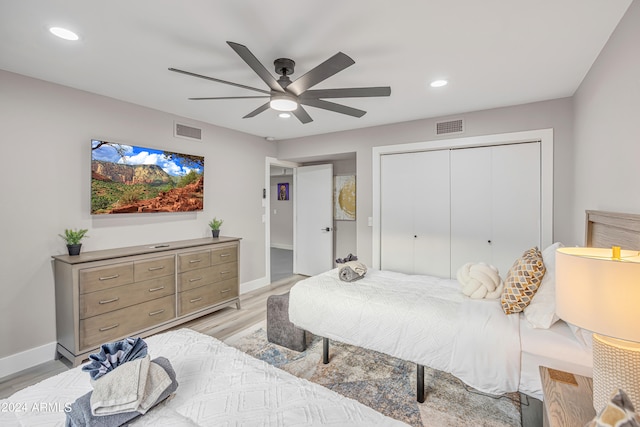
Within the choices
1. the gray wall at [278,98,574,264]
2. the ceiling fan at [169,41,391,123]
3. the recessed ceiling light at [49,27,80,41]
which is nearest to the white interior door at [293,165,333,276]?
the gray wall at [278,98,574,264]

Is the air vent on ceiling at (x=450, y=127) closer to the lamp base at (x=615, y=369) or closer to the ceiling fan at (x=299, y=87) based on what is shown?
the ceiling fan at (x=299, y=87)

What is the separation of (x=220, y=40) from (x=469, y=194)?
3.13 meters

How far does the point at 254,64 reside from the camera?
1.71 m

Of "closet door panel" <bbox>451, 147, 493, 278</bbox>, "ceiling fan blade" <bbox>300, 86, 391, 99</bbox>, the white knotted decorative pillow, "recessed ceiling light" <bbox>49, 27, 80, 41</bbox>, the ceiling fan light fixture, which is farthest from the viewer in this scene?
"closet door panel" <bbox>451, 147, 493, 278</bbox>

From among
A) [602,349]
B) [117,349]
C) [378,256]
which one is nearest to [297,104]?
[117,349]

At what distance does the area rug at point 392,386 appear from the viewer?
6.25ft

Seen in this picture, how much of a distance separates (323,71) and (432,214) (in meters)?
2.68

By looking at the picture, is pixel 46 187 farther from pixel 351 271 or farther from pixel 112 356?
pixel 351 271

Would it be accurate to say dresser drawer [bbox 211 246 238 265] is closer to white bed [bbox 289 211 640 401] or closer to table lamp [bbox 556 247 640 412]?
white bed [bbox 289 211 640 401]

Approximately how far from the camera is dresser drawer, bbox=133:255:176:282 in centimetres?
283

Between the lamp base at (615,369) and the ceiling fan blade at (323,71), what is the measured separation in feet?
5.49

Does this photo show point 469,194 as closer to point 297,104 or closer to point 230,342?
point 297,104

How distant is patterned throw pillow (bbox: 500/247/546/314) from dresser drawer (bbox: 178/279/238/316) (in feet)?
10.0

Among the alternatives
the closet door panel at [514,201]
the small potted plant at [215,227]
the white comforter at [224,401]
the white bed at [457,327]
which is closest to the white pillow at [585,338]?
the white bed at [457,327]
